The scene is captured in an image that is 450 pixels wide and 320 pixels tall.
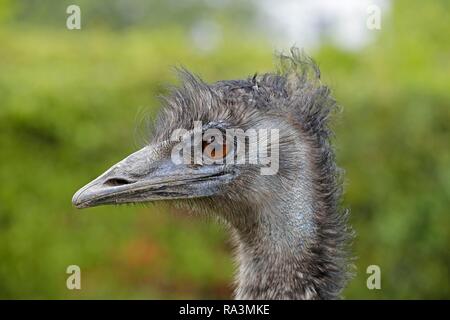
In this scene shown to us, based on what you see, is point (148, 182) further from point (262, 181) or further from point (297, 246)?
point (297, 246)

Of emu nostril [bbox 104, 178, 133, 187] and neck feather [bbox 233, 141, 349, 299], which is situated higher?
emu nostril [bbox 104, 178, 133, 187]

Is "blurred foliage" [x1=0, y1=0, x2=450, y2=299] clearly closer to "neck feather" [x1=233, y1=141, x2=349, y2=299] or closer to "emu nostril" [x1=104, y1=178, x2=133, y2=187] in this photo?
"neck feather" [x1=233, y1=141, x2=349, y2=299]

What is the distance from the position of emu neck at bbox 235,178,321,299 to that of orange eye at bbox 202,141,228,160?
1.00 ft

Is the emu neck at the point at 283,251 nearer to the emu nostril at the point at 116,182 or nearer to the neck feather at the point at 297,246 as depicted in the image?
the neck feather at the point at 297,246

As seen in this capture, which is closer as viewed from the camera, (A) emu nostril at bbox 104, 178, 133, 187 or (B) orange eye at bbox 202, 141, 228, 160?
(A) emu nostril at bbox 104, 178, 133, 187

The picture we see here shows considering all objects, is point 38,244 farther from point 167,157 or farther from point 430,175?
point 167,157

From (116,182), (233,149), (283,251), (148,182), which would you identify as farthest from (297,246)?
(116,182)

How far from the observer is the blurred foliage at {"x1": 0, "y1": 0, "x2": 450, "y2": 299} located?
866 cm

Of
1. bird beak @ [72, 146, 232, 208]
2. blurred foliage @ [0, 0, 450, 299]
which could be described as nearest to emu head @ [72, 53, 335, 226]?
bird beak @ [72, 146, 232, 208]

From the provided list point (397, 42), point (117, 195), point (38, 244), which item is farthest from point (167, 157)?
point (397, 42)

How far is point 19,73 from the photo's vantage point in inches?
356

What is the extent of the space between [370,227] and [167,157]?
510 centimetres

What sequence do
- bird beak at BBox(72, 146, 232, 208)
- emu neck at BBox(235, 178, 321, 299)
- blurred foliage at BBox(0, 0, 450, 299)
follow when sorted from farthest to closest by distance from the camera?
blurred foliage at BBox(0, 0, 450, 299) < emu neck at BBox(235, 178, 321, 299) < bird beak at BBox(72, 146, 232, 208)

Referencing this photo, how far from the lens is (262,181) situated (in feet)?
13.5
